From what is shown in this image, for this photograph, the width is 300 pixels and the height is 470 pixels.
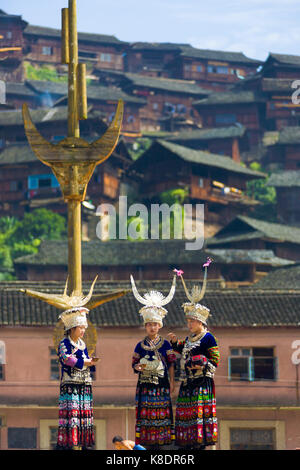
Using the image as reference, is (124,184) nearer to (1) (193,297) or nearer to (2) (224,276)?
(2) (224,276)

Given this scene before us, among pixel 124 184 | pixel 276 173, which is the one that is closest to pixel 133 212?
pixel 124 184

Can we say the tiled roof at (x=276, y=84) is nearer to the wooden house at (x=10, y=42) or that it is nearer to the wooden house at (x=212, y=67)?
the wooden house at (x=212, y=67)

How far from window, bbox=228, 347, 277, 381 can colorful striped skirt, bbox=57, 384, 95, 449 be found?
21.9m

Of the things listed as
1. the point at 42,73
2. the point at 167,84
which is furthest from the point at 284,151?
the point at 42,73

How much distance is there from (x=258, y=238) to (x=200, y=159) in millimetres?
9196

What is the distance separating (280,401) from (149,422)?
2269 cm

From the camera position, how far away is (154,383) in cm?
1221

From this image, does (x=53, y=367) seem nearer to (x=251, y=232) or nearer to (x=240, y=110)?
(x=251, y=232)

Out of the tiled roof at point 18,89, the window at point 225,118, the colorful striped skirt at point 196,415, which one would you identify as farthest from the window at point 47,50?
the colorful striped skirt at point 196,415

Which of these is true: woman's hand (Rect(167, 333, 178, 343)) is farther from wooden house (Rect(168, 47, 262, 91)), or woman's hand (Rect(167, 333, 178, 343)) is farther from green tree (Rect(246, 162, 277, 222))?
wooden house (Rect(168, 47, 262, 91))

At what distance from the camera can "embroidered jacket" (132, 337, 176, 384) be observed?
12250 mm

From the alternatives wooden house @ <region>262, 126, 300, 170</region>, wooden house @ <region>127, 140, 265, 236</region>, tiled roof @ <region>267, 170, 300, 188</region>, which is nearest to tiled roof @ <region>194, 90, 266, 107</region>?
wooden house @ <region>262, 126, 300, 170</region>

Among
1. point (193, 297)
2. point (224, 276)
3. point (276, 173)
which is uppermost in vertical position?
point (276, 173)
